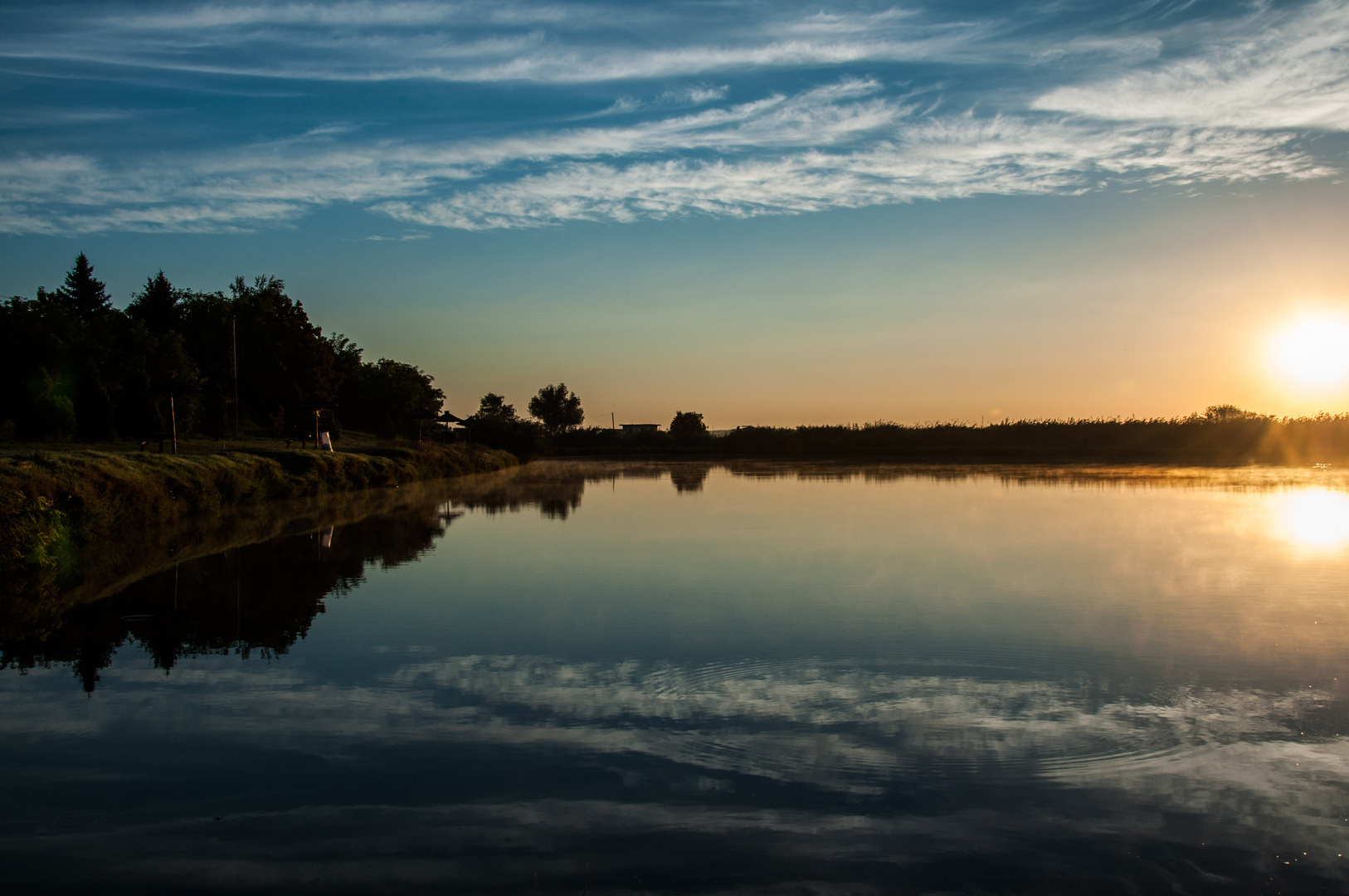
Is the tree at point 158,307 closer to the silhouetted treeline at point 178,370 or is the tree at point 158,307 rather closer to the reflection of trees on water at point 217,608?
the silhouetted treeline at point 178,370

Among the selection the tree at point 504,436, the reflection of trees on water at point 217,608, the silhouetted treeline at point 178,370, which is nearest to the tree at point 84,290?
the silhouetted treeline at point 178,370

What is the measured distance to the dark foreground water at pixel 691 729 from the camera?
373 centimetres

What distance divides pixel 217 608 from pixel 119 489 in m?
6.85

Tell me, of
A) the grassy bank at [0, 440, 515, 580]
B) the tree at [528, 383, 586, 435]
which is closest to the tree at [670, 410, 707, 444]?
the tree at [528, 383, 586, 435]

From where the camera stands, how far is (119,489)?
1460cm

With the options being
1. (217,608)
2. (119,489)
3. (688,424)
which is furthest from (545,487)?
(688,424)

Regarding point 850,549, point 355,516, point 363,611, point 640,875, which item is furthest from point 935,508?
point 640,875

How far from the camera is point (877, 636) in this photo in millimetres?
7445

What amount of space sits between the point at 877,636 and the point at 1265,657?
268cm

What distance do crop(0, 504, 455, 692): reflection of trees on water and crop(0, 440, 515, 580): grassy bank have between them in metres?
1.67

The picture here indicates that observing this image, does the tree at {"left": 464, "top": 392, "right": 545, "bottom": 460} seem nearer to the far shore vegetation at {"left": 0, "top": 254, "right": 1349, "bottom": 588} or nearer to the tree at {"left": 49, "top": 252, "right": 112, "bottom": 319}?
the far shore vegetation at {"left": 0, "top": 254, "right": 1349, "bottom": 588}

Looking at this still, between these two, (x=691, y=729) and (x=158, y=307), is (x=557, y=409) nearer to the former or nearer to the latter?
(x=158, y=307)

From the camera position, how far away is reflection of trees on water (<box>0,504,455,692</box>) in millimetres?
7477

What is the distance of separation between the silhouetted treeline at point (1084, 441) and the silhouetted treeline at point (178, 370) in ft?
88.5
